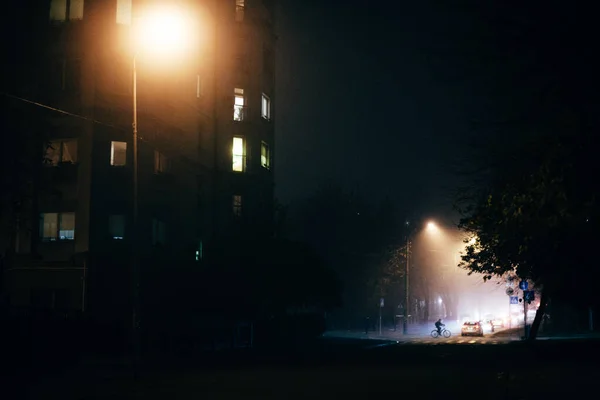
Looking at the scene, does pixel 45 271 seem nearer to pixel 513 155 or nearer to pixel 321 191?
pixel 513 155

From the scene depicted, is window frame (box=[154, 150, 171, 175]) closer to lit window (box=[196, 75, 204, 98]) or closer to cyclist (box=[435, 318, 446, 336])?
lit window (box=[196, 75, 204, 98])

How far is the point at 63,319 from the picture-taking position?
31609 millimetres

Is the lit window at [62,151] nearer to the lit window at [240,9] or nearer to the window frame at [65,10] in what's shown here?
the window frame at [65,10]

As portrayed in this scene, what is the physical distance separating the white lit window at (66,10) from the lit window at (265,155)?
16.6 m

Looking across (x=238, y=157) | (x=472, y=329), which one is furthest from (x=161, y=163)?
(x=472, y=329)

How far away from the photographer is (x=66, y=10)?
44.2m

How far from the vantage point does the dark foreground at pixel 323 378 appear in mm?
18500

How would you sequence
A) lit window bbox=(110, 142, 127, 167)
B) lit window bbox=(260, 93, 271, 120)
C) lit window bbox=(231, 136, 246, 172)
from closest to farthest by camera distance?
lit window bbox=(110, 142, 127, 167)
lit window bbox=(231, 136, 246, 172)
lit window bbox=(260, 93, 271, 120)

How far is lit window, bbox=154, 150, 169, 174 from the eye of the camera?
153ft

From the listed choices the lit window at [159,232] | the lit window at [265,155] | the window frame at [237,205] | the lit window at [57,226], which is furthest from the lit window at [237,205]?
the lit window at [57,226]

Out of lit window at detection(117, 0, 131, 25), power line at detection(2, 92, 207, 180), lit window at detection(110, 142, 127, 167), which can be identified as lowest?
lit window at detection(110, 142, 127, 167)

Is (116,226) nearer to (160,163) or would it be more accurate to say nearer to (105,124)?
(160,163)

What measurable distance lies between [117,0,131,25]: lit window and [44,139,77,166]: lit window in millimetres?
6941

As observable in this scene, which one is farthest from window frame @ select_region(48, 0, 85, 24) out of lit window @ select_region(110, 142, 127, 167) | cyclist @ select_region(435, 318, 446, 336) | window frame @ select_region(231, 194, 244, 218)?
cyclist @ select_region(435, 318, 446, 336)
